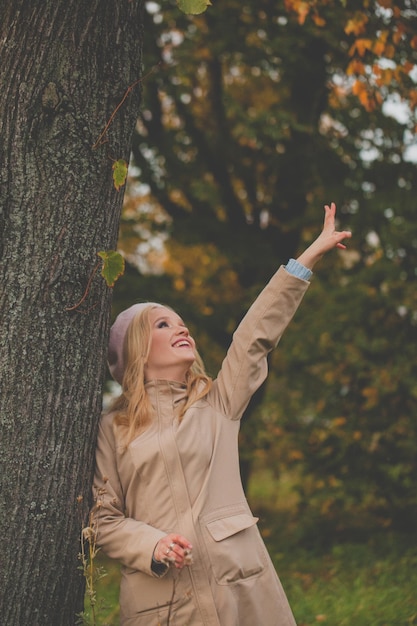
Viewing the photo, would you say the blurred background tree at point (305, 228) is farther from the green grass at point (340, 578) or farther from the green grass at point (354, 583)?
the green grass at point (354, 583)

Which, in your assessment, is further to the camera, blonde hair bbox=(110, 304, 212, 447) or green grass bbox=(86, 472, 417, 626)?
green grass bbox=(86, 472, 417, 626)

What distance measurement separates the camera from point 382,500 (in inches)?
295

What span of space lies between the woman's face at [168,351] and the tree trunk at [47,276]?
1.26 feet

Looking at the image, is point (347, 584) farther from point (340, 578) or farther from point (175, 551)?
point (175, 551)

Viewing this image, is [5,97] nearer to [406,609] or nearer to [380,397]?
[406,609]

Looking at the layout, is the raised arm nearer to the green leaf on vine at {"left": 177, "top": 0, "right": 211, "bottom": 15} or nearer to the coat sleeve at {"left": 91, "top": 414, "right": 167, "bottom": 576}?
the coat sleeve at {"left": 91, "top": 414, "right": 167, "bottom": 576}

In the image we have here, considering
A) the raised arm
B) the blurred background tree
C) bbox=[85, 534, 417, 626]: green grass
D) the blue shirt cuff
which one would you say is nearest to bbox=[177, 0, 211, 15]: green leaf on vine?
the raised arm

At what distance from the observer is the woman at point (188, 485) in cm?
288

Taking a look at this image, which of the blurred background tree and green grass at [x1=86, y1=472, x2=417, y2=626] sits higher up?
the blurred background tree

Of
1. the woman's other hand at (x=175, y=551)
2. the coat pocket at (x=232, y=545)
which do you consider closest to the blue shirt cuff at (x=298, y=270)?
the coat pocket at (x=232, y=545)

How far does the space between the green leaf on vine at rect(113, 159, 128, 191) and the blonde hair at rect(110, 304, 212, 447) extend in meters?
0.73

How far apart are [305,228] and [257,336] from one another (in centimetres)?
461

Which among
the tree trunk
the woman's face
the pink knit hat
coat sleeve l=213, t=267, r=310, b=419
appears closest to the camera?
the tree trunk

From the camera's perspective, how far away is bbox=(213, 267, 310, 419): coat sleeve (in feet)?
10.1
